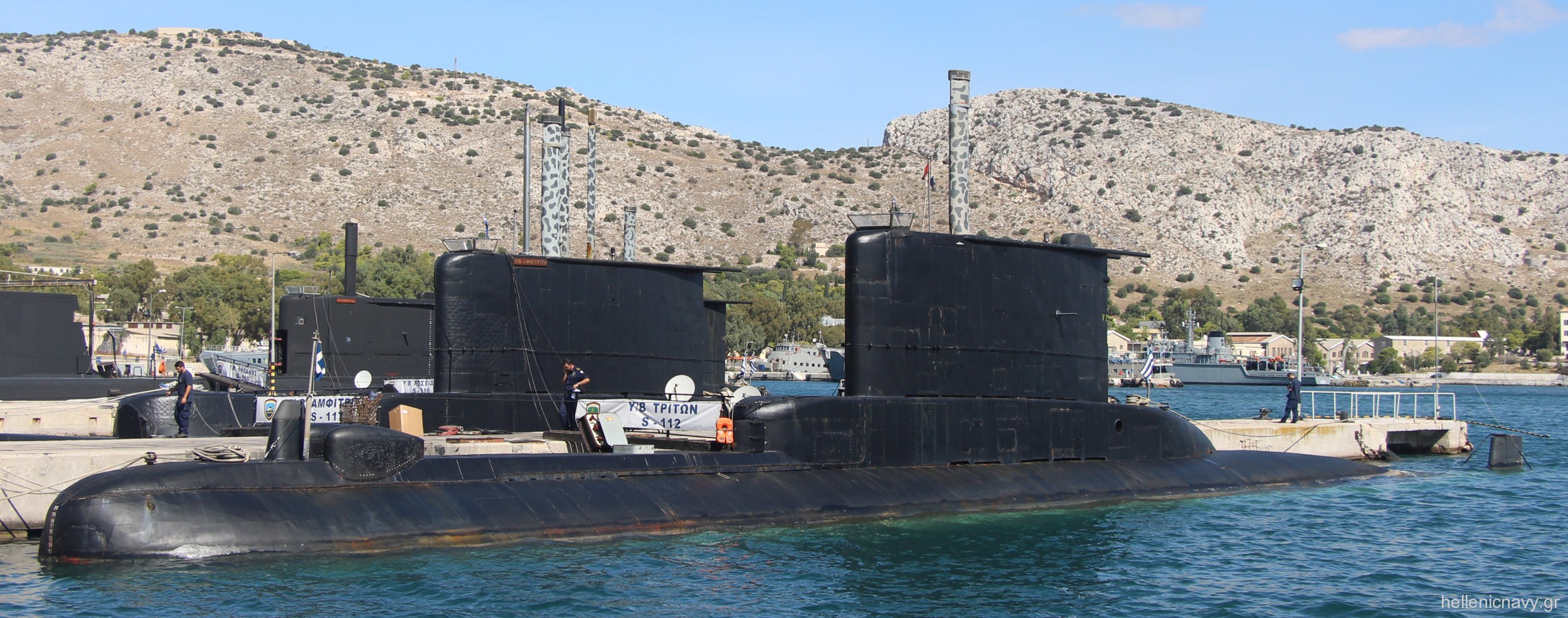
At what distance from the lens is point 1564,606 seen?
48.1 feet

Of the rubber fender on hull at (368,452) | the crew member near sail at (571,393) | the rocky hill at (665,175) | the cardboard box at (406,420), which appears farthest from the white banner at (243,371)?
the rocky hill at (665,175)

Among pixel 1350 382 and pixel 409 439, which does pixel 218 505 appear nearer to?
pixel 409 439

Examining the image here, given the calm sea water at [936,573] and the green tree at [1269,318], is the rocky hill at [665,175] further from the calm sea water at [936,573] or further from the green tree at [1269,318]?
the calm sea water at [936,573]

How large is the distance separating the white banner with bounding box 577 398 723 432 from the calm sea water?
463 cm

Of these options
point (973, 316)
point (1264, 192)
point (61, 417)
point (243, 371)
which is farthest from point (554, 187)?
point (1264, 192)

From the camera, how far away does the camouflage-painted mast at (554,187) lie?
24953mm

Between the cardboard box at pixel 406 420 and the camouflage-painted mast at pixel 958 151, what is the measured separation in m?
8.46

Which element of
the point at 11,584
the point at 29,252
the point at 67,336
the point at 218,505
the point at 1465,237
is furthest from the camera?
the point at 1465,237

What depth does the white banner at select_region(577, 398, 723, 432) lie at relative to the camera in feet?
69.2

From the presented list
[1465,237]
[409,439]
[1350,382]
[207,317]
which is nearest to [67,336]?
[409,439]

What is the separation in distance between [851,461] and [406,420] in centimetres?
650

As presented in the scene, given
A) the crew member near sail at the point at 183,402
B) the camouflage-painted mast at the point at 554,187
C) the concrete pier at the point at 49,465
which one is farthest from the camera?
the camouflage-painted mast at the point at 554,187

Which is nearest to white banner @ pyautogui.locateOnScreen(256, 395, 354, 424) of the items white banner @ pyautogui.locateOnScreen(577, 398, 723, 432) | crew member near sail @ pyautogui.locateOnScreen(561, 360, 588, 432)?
crew member near sail @ pyautogui.locateOnScreen(561, 360, 588, 432)

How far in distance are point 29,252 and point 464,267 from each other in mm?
83302
